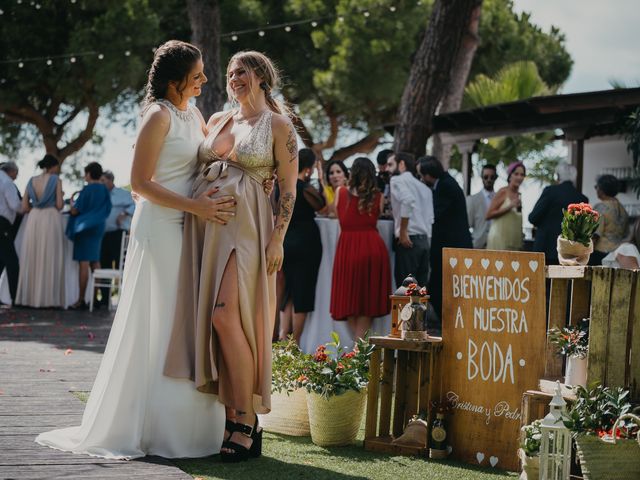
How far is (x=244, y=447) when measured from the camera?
4715 mm

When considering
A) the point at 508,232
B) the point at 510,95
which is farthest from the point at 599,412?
the point at 510,95

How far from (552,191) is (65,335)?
498cm

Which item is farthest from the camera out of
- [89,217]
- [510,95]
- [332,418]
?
[510,95]

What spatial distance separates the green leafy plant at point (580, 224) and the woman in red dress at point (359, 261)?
4.24 m

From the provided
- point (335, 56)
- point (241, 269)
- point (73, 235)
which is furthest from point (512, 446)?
point (335, 56)

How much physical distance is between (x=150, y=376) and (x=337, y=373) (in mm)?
1060

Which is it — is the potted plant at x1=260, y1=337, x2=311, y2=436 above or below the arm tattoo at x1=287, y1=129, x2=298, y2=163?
below

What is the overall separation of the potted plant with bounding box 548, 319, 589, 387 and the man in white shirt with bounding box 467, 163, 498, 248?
7443 millimetres

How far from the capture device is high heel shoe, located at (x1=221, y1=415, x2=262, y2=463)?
4.69 m

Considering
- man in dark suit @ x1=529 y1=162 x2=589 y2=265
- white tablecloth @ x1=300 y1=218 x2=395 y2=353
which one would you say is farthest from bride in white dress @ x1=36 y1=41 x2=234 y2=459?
man in dark suit @ x1=529 y1=162 x2=589 y2=265

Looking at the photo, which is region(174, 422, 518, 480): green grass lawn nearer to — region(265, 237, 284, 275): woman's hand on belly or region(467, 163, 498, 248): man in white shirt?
region(265, 237, 284, 275): woman's hand on belly

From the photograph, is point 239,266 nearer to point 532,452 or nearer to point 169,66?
point 169,66

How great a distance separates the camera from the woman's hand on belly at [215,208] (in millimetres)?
4742

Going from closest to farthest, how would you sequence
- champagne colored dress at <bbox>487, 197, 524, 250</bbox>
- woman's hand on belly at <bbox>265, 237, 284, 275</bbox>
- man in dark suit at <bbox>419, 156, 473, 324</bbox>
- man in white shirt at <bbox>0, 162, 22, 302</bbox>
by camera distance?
woman's hand on belly at <bbox>265, 237, 284, 275</bbox>
man in dark suit at <bbox>419, 156, 473, 324</bbox>
champagne colored dress at <bbox>487, 197, 524, 250</bbox>
man in white shirt at <bbox>0, 162, 22, 302</bbox>
